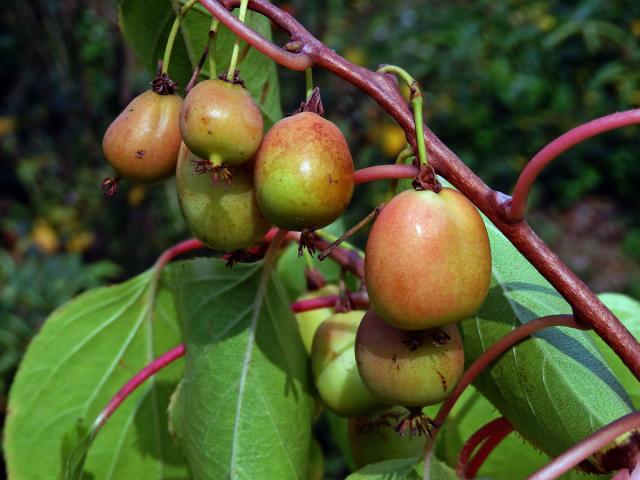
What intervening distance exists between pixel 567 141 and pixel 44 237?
3.78m

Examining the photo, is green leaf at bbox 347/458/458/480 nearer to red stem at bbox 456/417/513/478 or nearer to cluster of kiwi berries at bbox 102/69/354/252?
red stem at bbox 456/417/513/478

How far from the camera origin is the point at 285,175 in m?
0.71

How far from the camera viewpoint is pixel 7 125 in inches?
192

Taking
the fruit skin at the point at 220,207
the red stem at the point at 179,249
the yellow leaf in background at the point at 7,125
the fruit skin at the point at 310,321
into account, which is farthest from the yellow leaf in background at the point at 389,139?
the fruit skin at the point at 220,207

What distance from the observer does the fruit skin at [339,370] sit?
95cm

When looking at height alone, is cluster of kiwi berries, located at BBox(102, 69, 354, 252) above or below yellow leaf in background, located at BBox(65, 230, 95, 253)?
above

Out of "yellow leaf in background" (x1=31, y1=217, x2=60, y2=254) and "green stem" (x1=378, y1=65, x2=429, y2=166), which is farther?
"yellow leaf in background" (x1=31, y1=217, x2=60, y2=254)

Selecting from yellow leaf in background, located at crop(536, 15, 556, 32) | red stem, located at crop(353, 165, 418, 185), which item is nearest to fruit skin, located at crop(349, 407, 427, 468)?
red stem, located at crop(353, 165, 418, 185)

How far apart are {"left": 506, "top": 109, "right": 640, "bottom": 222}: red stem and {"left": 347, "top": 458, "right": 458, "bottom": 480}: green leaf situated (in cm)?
33

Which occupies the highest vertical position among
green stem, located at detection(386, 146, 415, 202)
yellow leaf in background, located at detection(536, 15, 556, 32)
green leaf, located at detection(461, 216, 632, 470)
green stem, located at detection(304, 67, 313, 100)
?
green stem, located at detection(304, 67, 313, 100)

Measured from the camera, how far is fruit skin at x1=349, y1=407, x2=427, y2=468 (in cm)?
104

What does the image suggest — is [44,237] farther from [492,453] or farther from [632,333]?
[632,333]

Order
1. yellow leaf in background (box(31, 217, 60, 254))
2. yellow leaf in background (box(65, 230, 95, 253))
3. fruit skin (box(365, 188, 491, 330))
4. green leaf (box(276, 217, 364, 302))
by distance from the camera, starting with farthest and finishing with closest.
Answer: yellow leaf in background (box(65, 230, 95, 253)) → yellow leaf in background (box(31, 217, 60, 254)) → green leaf (box(276, 217, 364, 302)) → fruit skin (box(365, 188, 491, 330))

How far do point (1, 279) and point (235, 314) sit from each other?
262 centimetres
